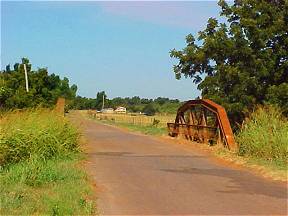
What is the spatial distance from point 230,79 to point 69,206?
1747 cm

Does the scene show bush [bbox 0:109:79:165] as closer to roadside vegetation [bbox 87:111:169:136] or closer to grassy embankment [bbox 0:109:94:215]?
grassy embankment [bbox 0:109:94:215]

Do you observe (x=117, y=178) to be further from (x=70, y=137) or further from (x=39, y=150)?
(x=70, y=137)

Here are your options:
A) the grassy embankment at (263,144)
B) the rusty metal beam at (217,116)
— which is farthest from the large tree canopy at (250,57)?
the grassy embankment at (263,144)

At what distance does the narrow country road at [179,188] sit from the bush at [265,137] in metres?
1.38

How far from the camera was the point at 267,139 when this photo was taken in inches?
612

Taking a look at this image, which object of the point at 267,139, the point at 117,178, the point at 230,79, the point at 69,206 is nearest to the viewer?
the point at 69,206

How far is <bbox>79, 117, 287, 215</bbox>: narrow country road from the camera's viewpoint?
8828mm

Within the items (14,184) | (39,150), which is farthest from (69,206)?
(39,150)

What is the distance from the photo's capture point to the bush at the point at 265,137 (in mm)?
15109

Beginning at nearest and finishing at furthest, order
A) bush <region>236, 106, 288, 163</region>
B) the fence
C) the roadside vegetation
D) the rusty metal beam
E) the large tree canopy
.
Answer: bush <region>236, 106, 288, 163</region>
the rusty metal beam
the large tree canopy
the roadside vegetation
the fence

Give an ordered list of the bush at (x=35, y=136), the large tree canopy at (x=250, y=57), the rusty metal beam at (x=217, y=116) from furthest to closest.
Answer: the large tree canopy at (x=250, y=57) → the rusty metal beam at (x=217, y=116) → the bush at (x=35, y=136)

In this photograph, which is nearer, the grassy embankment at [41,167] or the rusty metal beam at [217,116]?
the grassy embankment at [41,167]

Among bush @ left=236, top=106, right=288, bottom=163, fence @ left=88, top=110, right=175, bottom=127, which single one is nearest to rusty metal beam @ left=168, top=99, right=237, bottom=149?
bush @ left=236, top=106, right=288, bottom=163

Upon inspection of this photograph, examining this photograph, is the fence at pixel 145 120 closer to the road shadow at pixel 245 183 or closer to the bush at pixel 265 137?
the bush at pixel 265 137
